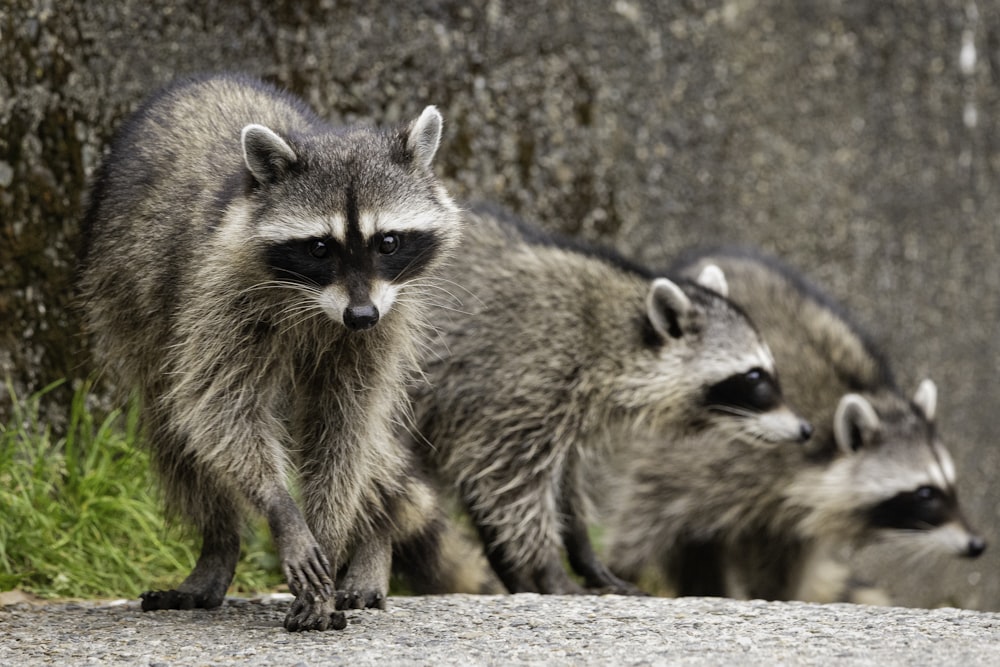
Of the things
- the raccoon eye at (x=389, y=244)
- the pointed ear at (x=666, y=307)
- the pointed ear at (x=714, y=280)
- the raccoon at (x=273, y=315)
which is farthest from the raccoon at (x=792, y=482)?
the raccoon eye at (x=389, y=244)

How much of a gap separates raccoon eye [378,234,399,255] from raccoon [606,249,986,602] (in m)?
2.61

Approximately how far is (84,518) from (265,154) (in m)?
1.60

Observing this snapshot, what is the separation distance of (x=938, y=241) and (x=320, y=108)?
3.60 m

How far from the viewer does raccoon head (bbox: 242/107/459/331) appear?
333cm

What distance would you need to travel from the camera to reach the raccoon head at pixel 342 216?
10.9 feet

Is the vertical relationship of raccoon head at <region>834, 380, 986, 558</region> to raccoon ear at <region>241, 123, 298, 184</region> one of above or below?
below

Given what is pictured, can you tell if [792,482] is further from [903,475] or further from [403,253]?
[403,253]

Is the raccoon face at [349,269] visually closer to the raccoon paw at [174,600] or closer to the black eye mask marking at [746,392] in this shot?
the raccoon paw at [174,600]

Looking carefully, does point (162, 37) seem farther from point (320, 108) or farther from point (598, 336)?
point (598, 336)

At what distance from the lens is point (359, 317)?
10.6ft

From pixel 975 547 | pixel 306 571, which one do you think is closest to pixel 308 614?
pixel 306 571

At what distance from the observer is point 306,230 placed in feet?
11.0

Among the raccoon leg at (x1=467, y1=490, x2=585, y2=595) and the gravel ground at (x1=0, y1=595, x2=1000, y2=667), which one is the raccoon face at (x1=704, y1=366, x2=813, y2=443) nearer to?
the raccoon leg at (x1=467, y1=490, x2=585, y2=595)

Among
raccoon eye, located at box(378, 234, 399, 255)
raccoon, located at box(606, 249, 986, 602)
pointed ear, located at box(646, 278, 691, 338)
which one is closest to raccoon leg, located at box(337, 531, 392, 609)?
raccoon eye, located at box(378, 234, 399, 255)
